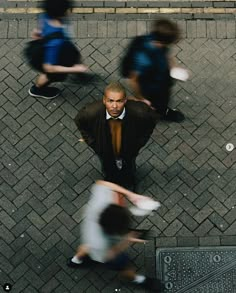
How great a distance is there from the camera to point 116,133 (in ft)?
19.5

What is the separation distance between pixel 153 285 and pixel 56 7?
353 cm

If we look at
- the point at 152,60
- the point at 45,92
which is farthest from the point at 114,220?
the point at 45,92

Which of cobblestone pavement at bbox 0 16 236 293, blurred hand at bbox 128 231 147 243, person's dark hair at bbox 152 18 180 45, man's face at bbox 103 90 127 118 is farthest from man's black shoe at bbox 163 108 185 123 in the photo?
blurred hand at bbox 128 231 147 243

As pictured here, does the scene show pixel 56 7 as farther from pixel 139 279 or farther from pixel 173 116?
pixel 139 279

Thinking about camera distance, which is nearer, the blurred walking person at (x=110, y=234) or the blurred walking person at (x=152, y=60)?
the blurred walking person at (x=110, y=234)

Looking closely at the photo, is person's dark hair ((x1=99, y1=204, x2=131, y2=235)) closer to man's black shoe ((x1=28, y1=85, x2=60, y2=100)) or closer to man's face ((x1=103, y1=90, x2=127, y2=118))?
man's face ((x1=103, y1=90, x2=127, y2=118))

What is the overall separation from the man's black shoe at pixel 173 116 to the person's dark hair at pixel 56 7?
1991 millimetres

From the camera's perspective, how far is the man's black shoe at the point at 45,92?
7.41 m

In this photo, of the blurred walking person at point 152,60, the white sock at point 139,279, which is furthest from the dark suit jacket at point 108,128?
the white sock at point 139,279

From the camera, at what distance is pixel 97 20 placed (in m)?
7.98

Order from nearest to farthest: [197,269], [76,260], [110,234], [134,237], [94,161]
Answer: [110,234] → [134,237] → [76,260] → [197,269] → [94,161]

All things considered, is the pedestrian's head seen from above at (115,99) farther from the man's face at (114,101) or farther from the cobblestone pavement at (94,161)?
the cobblestone pavement at (94,161)

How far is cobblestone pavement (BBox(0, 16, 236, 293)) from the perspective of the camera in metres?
6.76

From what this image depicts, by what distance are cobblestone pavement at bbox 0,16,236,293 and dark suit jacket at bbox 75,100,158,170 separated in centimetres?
115
